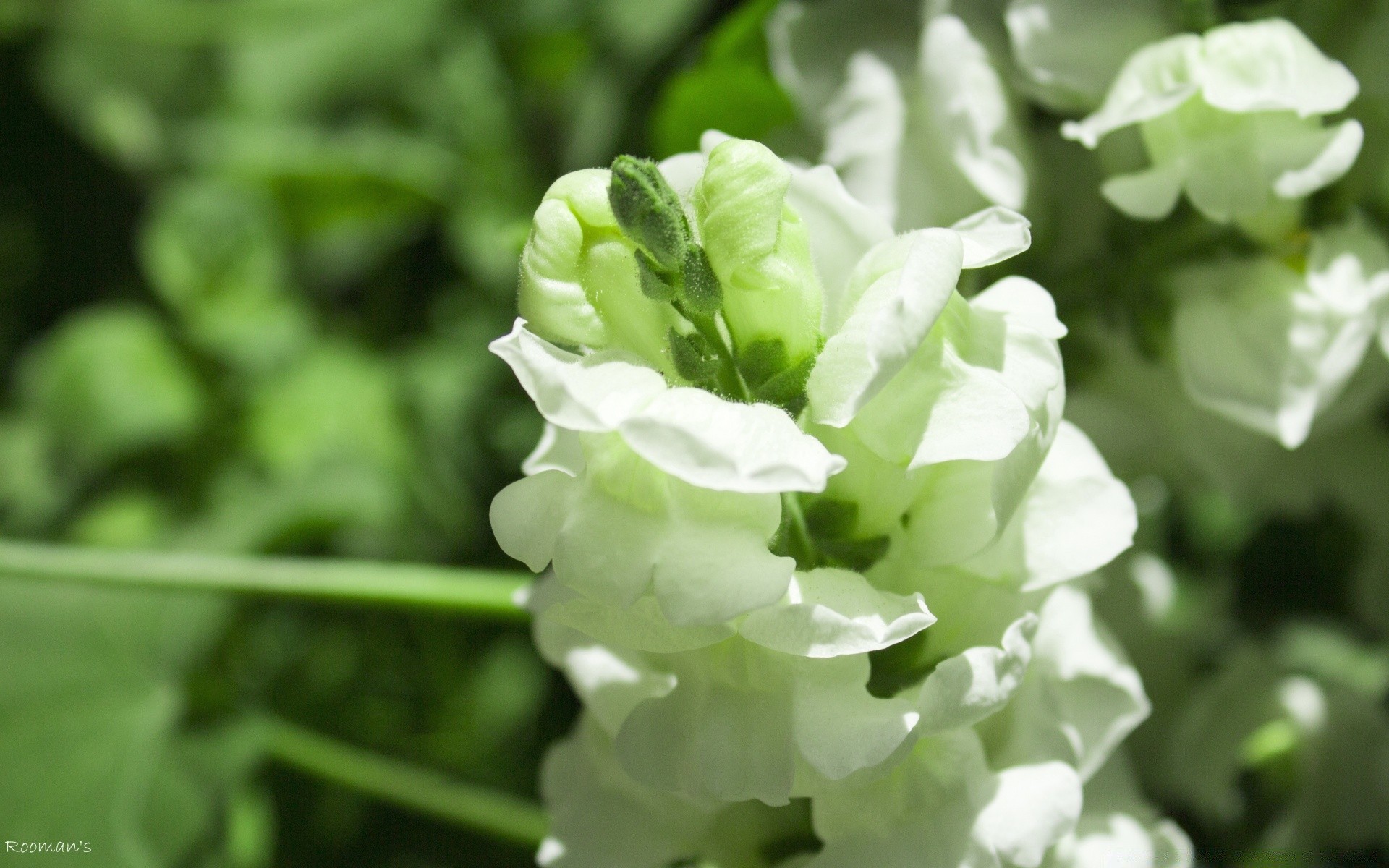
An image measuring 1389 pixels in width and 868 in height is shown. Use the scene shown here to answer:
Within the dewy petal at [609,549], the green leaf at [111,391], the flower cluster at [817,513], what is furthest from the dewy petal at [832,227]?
the green leaf at [111,391]

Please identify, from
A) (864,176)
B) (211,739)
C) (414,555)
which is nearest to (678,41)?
(864,176)

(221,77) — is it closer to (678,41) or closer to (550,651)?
(678,41)

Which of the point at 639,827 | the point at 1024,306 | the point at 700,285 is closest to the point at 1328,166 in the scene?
the point at 1024,306

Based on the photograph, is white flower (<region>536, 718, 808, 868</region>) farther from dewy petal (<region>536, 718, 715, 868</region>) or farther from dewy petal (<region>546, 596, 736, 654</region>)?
dewy petal (<region>546, 596, 736, 654</region>)

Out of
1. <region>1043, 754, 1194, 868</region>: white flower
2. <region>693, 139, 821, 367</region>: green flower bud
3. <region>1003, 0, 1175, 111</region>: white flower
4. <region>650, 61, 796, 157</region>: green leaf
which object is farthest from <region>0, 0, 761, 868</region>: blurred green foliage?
<region>1043, 754, 1194, 868</region>: white flower

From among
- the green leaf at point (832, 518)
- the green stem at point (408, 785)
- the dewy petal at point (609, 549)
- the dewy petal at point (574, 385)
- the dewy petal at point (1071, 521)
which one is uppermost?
the dewy petal at point (574, 385)

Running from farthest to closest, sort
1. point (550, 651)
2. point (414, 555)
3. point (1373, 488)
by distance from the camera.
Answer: point (414, 555), point (1373, 488), point (550, 651)

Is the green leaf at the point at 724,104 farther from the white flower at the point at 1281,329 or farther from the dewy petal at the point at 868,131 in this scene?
the white flower at the point at 1281,329
